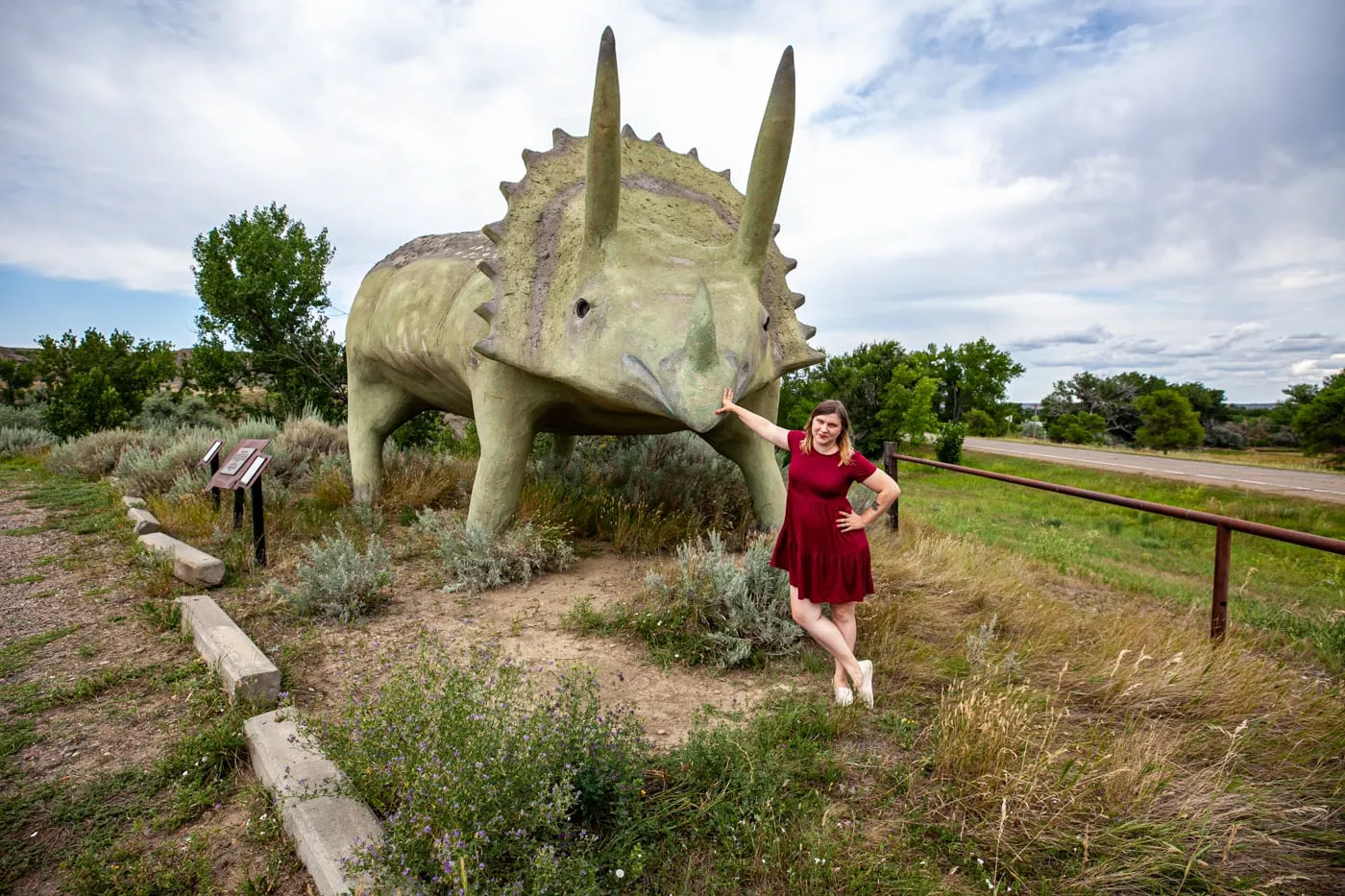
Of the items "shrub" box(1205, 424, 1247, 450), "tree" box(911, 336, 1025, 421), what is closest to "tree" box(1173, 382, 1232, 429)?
"shrub" box(1205, 424, 1247, 450)

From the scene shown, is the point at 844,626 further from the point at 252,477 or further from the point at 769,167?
the point at 252,477

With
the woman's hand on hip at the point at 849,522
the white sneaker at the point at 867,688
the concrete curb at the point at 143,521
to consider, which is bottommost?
the white sneaker at the point at 867,688

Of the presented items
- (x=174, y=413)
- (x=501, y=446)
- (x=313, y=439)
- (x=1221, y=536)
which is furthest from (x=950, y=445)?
(x=174, y=413)

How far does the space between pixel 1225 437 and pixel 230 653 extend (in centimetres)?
5443

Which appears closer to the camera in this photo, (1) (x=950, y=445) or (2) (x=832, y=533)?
(2) (x=832, y=533)

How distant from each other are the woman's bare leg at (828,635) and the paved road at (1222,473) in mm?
13465

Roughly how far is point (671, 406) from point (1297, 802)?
2.47m

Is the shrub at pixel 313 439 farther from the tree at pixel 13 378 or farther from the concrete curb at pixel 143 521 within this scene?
the tree at pixel 13 378

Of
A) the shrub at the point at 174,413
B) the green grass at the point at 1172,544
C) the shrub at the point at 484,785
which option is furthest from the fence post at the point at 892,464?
the shrub at the point at 174,413

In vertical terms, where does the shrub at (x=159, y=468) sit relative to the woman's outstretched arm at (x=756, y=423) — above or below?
below

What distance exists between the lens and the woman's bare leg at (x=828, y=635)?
2.73 meters

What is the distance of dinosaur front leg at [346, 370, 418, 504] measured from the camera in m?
6.14

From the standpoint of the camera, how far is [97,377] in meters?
13.2

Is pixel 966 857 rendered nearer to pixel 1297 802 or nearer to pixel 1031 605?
pixel 1297 802
